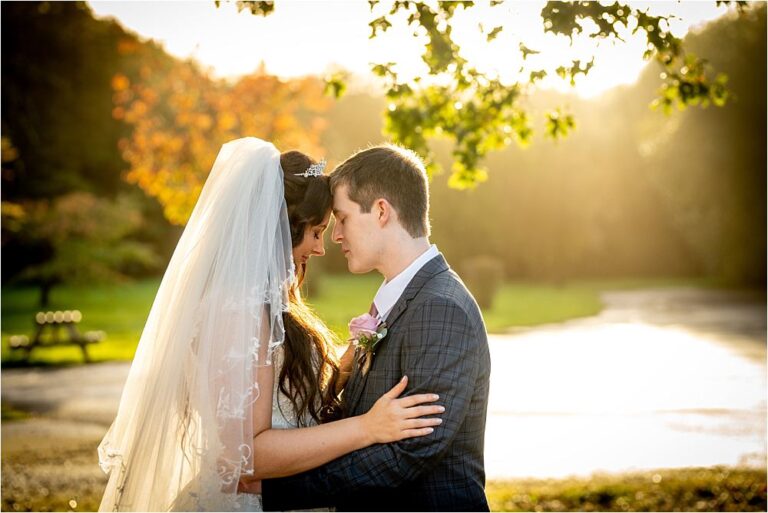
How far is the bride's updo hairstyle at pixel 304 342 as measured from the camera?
347 centimetres

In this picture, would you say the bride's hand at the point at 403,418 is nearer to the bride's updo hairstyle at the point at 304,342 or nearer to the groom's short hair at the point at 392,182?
the bride's updo hairstyle at the point at 304,342

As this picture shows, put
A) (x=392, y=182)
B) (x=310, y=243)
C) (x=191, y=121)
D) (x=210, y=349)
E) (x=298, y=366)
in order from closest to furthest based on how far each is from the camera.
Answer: (x=210, y=349) < (x=392, y=182) < (x=298, y=366) < (x=310, y=243) < (x=191, y=121)

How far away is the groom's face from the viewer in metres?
3.38

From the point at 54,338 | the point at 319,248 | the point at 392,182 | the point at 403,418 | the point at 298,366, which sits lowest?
the point at 54,338

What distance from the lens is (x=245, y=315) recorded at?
3.25 meters

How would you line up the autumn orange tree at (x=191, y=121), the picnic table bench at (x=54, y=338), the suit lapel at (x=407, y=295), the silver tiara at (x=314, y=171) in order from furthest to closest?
the autumn orange tree at (x=191, y=121) < the picnic table bench at (x=54, y=338) < the silver tiara at (x=314, y=171) < the suit lapel at (x=407, y=295)

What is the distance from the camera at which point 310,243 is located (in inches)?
145

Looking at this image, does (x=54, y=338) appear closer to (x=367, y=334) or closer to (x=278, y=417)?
(x=278, y=417)

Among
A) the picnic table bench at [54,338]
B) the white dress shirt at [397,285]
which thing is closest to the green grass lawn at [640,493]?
the white dress shirt at [397,285]

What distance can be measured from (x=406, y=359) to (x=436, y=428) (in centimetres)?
29

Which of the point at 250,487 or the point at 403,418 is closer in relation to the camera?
the point at 403,418

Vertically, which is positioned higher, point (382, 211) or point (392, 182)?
point (392, 182)

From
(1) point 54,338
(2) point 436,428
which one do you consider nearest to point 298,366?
(2) point 436,428

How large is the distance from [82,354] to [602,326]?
12.2 m
